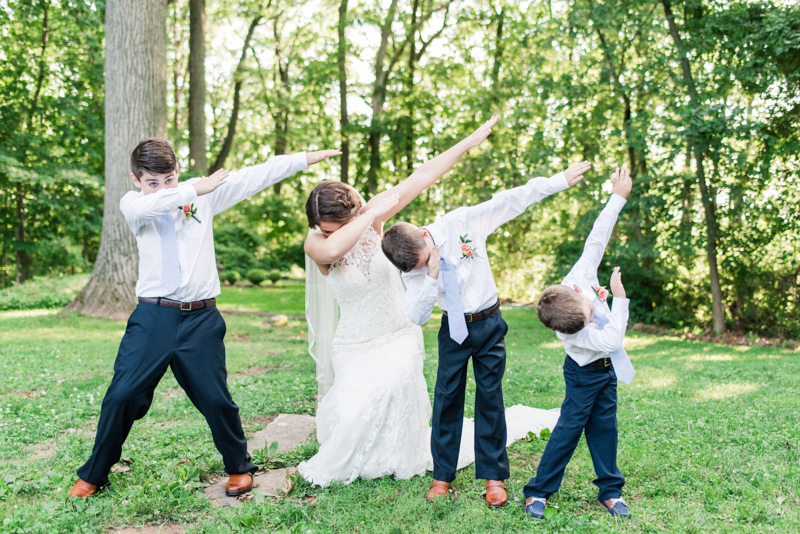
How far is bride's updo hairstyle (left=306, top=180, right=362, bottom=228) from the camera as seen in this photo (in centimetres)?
370

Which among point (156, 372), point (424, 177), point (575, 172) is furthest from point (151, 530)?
point (575, 172)

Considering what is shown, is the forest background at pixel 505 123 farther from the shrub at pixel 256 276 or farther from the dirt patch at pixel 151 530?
the dirt patch at pixel 151 530

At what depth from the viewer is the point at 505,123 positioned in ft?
50.0

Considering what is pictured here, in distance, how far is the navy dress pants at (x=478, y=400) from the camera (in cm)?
344

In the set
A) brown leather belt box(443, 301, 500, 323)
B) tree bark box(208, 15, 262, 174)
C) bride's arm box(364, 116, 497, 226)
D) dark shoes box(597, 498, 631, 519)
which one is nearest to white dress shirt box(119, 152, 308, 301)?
bride's arm box(364, 116, 497, 226)

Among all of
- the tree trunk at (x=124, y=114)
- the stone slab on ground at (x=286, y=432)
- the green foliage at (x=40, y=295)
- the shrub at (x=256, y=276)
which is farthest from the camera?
the shrub at (x=256, y=276)

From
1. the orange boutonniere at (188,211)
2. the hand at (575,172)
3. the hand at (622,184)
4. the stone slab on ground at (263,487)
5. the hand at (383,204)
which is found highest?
the hand at (575,172)

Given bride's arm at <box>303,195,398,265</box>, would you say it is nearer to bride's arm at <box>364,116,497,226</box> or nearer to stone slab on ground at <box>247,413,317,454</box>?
bride's arm at <box>364,116,497,226</box>

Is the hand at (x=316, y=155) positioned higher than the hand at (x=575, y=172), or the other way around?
the hand at (x=316, y=155)

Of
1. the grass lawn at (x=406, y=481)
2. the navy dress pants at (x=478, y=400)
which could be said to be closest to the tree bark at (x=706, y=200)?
the grass lawn at (x=406, y=481)

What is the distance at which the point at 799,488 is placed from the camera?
11.0 feet

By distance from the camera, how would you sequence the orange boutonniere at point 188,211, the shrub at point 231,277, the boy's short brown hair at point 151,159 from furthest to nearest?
the shrub at point 231,277 < the orange boutonniere at point 188,211 < the boy's short brown hair at point 151,159

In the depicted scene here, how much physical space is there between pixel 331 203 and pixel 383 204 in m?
0.35

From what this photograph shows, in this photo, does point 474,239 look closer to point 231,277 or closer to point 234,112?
point 231,277
